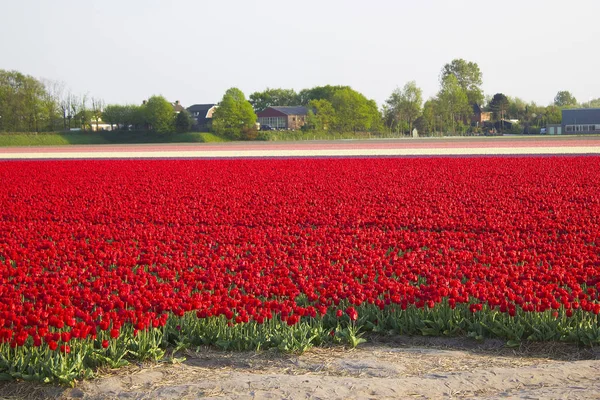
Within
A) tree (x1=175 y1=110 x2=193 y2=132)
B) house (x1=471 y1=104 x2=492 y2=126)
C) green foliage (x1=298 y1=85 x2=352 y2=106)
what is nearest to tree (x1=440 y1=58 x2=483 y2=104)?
house (x1=471 y1=104 x2=492 y2=126)

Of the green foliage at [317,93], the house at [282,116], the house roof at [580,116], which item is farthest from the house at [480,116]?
the house at [282,116]

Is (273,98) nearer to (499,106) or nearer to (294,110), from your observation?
(294,110)

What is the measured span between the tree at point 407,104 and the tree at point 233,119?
2896cm

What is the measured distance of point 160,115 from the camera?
342ft

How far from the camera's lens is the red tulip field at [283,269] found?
688 centimetres

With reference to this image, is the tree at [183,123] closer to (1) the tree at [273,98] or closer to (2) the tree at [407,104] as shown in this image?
(2) the tree at [407,104]

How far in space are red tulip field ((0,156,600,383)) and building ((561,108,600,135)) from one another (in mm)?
103668

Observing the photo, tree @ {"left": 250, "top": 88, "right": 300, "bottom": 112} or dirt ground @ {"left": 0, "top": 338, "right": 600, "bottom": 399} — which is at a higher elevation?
tree @ {"left": 250, "top": 88, "right": 300, "bottom": 112}

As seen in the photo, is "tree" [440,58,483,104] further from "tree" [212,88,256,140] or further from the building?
"tree" [212,88,256,140]

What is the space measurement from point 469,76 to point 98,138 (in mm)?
90161

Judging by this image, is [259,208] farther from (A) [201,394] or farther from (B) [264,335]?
(A) [201,394]

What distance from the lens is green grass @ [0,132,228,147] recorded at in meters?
89.9

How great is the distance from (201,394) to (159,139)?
312 ft

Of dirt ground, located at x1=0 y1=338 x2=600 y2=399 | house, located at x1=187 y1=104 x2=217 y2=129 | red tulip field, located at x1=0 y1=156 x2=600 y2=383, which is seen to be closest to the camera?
dirt ground, located at x1=0 y1=338 x2=600 y2=399
